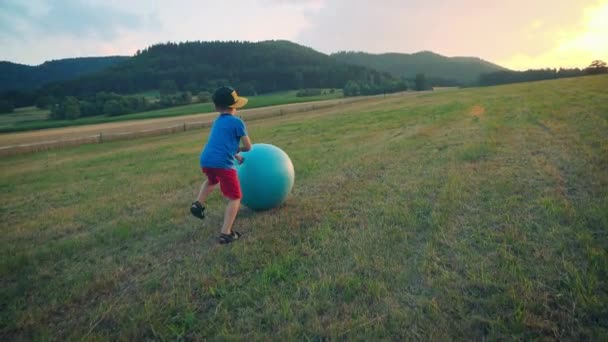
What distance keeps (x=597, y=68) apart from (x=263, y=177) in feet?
268

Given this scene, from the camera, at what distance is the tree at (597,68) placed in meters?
62.3

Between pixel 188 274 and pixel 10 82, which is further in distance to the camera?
pixel 10 82

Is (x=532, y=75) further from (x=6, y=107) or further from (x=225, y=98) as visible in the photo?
(x=6, y=107)

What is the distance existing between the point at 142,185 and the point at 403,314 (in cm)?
916

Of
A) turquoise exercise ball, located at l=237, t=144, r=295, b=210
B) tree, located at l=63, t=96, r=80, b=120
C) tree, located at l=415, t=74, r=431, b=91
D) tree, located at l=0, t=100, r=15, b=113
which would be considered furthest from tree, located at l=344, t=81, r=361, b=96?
turquoise exercise ball, located at l=237, t=144, r=295, b=210

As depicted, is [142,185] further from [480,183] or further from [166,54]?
[166,54]

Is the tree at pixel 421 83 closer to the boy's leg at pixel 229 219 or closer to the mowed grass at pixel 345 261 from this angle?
the mowed grass at pixel 345 261

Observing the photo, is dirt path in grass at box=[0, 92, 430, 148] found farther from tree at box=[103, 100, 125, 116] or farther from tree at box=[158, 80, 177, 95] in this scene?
tree at box=[158, 80, 177, 95]

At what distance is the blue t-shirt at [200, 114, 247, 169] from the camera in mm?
5266

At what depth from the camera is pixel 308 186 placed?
8.05m

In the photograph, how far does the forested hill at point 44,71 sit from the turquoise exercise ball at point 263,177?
10481 centimetres

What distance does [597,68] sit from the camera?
2512 inches

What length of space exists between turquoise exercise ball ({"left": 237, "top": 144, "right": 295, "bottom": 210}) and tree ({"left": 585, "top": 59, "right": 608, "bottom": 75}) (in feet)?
258

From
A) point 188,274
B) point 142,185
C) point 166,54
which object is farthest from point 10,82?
point 188,274
